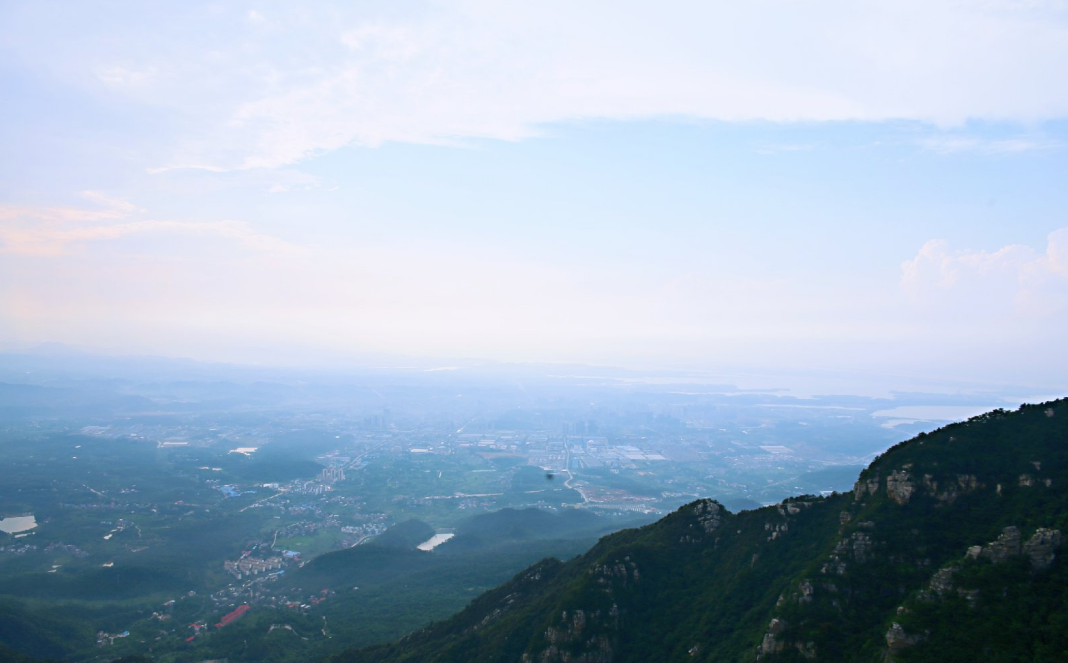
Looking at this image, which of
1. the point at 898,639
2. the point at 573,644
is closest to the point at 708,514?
the point at 573,644

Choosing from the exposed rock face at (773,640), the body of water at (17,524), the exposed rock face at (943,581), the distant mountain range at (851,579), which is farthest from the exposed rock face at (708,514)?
the body of water at (17,524)

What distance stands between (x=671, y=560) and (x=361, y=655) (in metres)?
25.2

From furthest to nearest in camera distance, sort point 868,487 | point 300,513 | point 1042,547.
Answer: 1. point 300,513
2. point 868,487
3. point 1042,547

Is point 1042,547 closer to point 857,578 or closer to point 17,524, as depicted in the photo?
point 857,578

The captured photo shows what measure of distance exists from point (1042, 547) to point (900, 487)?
22.3ft

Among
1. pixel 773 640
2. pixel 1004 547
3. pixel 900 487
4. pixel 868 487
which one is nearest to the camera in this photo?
pixel 1004 547

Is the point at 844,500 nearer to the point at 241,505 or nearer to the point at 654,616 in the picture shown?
the point at 654,616

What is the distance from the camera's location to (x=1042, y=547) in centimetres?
2408

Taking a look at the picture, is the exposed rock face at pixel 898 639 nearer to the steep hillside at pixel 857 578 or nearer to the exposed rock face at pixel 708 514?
the steep hillside at pixel 857 578

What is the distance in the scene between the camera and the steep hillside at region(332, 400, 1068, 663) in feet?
77.3

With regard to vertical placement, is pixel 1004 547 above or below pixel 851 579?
above

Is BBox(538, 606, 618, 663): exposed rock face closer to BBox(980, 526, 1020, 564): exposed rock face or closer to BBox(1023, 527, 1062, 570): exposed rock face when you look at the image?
BBox(980, 526, 1020, 564): exposed rock face

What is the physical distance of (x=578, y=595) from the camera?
36.2 m

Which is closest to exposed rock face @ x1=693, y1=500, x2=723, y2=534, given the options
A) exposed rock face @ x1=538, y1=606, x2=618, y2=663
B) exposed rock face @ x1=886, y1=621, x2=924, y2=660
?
exposed rock face @ x1=538, y1=606, x2=618, y2=663
